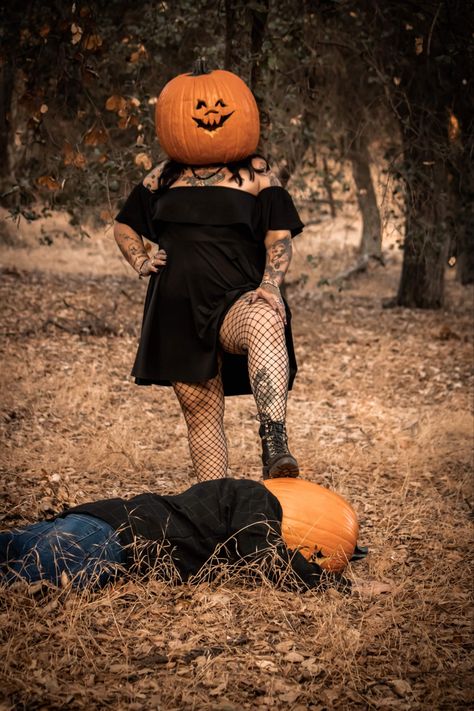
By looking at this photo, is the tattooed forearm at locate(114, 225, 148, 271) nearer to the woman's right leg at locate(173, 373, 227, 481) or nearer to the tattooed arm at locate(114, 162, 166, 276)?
the tattooed arm at locate(114, 162, 166, 276)

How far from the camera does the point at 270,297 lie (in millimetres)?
3969

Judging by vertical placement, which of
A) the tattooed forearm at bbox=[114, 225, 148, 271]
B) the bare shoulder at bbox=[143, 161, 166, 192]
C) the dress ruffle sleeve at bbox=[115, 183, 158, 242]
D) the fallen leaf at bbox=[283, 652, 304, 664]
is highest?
the bare shoulder at bbox=[143, 161, 166, 192]

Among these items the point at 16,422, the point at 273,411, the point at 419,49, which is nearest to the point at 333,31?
the point at 419,49

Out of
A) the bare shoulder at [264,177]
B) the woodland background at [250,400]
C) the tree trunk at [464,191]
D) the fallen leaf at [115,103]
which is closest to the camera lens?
the woodland background at [250,400]

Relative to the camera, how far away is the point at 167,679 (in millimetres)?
3000

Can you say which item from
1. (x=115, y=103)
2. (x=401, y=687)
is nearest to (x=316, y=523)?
(x=401, y=687)

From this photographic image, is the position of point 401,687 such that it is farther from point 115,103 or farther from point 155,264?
point 115,103

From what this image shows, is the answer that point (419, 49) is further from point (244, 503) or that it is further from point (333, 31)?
point (244, 503)

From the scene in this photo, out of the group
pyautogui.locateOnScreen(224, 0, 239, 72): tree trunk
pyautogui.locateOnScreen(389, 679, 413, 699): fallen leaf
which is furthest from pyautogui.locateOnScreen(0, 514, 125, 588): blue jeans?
pyautogui.locateOnScreen(224, 0, 239, 72): tree trunk

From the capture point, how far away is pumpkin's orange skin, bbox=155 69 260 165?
4.28 m

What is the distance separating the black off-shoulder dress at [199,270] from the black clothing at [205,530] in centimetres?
67

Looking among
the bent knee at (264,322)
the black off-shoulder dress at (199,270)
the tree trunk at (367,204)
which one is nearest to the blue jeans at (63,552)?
the black off-shoulder dress at (199,270)

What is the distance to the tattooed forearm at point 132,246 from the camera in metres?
4.36

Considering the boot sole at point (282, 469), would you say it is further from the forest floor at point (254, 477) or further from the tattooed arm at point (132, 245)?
the tattooed arm at point (132, 245)
